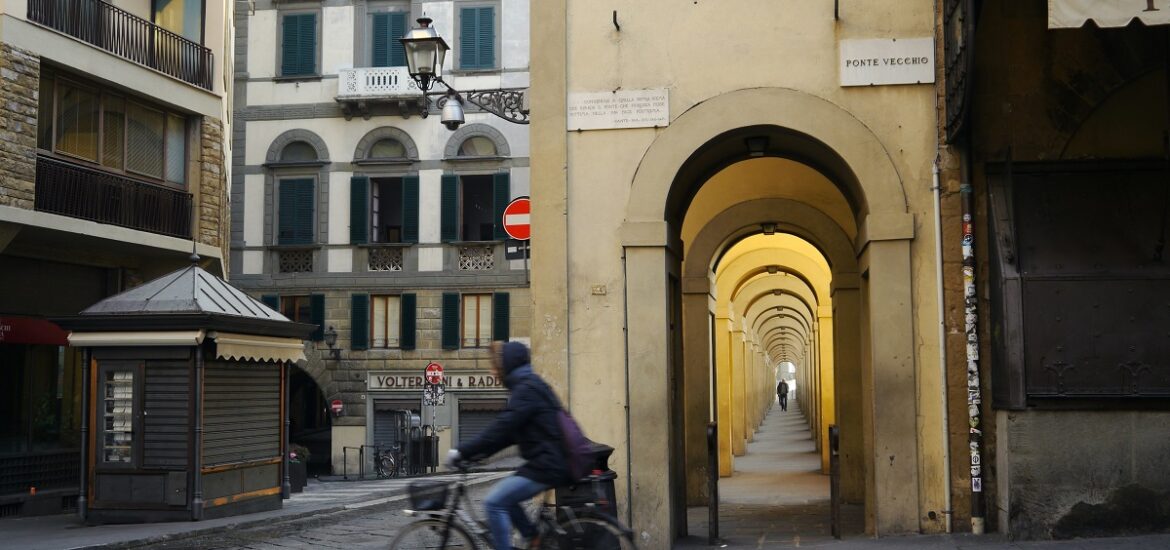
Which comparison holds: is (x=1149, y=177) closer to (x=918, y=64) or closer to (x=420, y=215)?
(x=918, y=64)

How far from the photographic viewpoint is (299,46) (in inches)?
1545

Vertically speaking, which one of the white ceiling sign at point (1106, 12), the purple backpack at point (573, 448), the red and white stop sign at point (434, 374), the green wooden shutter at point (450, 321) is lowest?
the purple backpack at point (573, 448)

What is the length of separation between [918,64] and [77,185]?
16158 millimetres

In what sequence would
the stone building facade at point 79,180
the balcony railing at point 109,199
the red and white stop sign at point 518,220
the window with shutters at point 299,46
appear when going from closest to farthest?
1. the red and white stop sign at point 518,220
2. the stone building facade at point 79,180
3. the balcony railing at point 109,199
4. the window with shutters at point 299,46

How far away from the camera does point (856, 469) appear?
1827cm

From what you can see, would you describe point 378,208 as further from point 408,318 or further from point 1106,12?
point 1106,12

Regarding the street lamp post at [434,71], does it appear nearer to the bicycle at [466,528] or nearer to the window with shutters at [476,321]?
the bicycle at [466,528]

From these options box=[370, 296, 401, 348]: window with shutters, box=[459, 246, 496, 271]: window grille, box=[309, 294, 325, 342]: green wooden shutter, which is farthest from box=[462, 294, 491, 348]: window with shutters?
box=[309, 294, 325, 342]: green wooden shutter

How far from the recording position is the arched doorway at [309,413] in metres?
39.1

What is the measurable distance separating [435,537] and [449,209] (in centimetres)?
3043

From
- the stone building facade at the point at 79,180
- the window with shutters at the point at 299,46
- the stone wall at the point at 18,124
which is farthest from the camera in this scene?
the window with shutters at the point at 299,46

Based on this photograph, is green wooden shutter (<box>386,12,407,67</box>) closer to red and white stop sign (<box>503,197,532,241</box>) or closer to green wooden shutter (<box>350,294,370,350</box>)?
green wooden shutter (<box>350,294,370,350</box>)

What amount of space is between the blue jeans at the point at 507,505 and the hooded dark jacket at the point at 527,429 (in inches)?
2.2

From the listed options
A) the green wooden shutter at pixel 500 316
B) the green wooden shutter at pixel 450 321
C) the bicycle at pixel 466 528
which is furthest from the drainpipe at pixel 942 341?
the green wooden shutter at pixel 450 321
